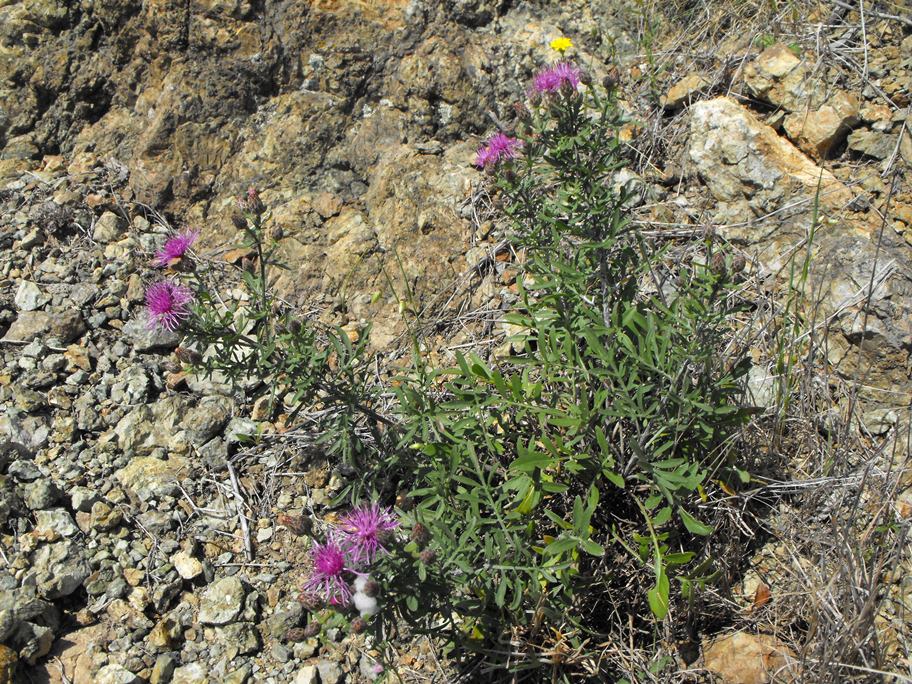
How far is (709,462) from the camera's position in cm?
296

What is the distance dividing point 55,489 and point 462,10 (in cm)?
336

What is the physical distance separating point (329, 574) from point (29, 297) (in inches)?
101

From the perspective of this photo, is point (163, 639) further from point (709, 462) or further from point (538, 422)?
point (709, 462)

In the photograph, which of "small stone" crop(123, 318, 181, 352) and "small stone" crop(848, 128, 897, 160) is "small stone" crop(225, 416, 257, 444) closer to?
"small stone" crop(123, 318, 181, 352)

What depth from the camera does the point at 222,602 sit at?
302 centimetres

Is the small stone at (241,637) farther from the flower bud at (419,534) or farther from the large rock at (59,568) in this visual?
the flower bud at (419,534)

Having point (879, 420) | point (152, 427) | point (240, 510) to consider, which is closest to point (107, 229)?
point (152, 427)

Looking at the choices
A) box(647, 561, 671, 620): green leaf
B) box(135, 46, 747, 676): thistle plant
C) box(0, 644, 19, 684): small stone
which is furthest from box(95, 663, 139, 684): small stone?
box(647, 561, 671, 620): green leaf

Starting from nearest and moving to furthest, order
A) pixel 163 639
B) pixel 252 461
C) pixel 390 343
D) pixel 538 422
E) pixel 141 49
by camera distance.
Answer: pixel 163 639, pixel 538 422, pixel 252 461, pixel 390 343, pixel 141 49

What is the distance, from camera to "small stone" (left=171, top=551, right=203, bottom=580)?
3.10m

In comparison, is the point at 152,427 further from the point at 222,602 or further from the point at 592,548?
the point at 592,548

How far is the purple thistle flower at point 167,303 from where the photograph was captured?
9.11 ft

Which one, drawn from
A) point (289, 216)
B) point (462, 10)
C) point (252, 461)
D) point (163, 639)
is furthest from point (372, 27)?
point (163, 639)

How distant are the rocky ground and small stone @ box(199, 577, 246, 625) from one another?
1 cm
